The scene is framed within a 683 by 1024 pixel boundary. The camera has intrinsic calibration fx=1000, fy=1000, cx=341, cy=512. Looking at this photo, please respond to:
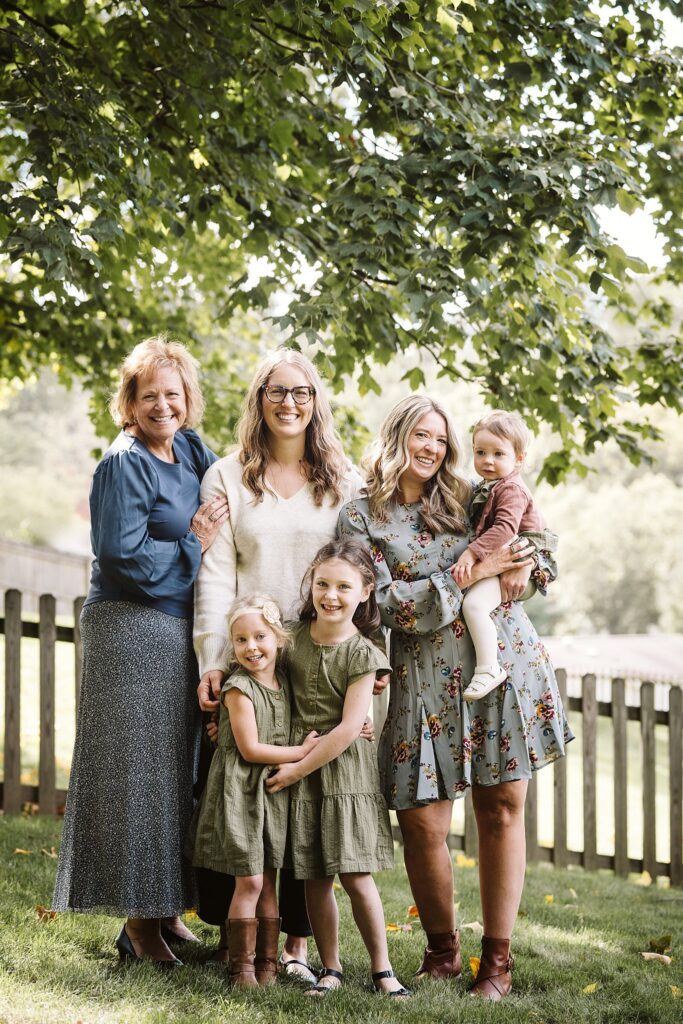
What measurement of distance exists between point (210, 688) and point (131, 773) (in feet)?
1.32

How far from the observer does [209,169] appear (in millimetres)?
6105

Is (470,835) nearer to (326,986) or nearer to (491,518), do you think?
(326,986)

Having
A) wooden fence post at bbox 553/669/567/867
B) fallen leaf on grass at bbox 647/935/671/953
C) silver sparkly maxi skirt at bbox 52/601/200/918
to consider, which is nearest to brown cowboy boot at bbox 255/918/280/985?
silver sparkly maxi skirt at bbox 52/601/200/918

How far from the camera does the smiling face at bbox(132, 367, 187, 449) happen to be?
11.9ft

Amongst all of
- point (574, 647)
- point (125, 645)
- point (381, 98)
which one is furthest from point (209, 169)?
point (574, 647)

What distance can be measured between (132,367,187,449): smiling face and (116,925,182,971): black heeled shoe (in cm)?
186

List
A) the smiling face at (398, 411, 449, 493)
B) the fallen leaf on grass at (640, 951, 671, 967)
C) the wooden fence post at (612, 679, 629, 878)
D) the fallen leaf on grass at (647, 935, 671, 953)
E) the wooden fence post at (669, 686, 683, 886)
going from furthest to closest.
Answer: the wooden fence post at (612, 679, 629, 878)
the wooden fence post at (669, 686, 683, 886)
the fallen leaf on grass at (647, 935, 671, 953)
the fallen leaf on grass at (640, 951, 671, 967)
the smiling face at (398, 411, 449, 493)

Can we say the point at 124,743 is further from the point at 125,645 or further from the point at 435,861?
the point at 435,861

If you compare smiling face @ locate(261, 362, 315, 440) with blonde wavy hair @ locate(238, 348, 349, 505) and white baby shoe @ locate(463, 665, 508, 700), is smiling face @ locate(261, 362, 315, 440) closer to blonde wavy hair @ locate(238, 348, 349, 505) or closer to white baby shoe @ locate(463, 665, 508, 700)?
blonde wavy hair @ locate(238, 348, 349, 505)

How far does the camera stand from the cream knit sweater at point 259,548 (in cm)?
364

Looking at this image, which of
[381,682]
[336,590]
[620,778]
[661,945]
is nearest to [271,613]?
[336,590]

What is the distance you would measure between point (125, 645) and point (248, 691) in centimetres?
48

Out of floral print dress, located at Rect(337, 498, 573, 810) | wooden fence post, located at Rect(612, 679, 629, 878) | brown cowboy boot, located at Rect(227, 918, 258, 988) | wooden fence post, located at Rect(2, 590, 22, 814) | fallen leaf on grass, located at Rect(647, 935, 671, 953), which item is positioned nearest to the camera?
brown cowboy boot, located at Rect(227, 918, 258, 988)

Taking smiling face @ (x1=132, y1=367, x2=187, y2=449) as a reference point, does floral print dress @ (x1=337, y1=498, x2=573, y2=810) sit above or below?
below
